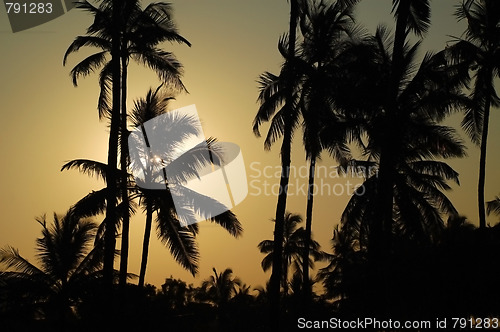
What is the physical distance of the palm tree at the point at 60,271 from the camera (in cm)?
2534

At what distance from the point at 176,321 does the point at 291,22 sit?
17.4m

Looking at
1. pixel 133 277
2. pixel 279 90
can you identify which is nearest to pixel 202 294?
pixel 133 277

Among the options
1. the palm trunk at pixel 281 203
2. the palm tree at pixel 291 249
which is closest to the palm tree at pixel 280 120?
the palm trunk at pixel 281 203

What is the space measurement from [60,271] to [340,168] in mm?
13082

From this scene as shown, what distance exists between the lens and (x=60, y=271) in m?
26.6

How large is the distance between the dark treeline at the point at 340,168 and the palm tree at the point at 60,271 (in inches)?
2.4

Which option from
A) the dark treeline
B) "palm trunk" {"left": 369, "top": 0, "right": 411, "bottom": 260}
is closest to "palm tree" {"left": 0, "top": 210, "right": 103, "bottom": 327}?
the dark treeline

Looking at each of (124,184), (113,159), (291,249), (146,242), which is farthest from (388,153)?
(291,249)

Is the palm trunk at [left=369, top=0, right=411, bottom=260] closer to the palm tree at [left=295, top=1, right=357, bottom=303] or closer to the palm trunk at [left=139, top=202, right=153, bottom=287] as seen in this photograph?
the palm tree at [left=295, top=1, right=357, bottom=303]

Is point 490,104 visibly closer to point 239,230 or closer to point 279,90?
point 279,90

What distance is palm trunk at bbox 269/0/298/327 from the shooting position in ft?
61.7

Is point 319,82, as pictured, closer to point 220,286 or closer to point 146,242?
point 146,242

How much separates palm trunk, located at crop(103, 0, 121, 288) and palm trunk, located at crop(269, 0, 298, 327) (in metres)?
5.06

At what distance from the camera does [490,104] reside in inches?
984
